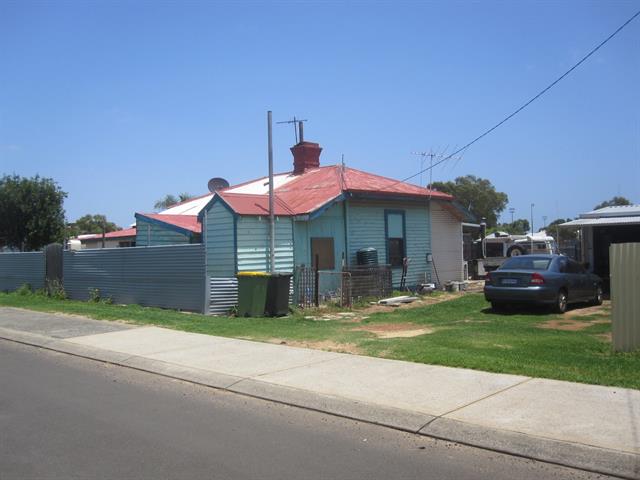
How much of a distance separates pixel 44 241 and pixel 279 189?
1904 centimetres

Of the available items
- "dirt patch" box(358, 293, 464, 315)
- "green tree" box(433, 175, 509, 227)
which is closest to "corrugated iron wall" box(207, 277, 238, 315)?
"dirt patch" box(358, 293, 464, 315)

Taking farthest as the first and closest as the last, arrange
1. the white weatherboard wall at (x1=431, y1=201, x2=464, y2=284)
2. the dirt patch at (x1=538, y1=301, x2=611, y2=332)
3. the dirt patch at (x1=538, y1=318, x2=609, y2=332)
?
the white weatherboard wall at (x1=431, y1=201, x2=464, y2=284), the dirt patch at (x1=538, y1=301, x2=611, y2=332), the dirt patch at (x1=538, y1=318, x2=609, y2=332)

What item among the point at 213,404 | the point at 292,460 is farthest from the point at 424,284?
the point at 292,460

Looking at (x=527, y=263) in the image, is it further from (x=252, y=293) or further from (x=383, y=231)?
(x=252, y=293)

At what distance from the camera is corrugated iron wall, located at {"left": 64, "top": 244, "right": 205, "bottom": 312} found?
1611 cm

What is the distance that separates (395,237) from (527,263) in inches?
272

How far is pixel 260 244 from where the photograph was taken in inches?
674

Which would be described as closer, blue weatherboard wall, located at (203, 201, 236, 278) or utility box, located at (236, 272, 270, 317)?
utility box, located at (236, 272, 270, 317)

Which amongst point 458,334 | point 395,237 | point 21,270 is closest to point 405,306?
point 395,237

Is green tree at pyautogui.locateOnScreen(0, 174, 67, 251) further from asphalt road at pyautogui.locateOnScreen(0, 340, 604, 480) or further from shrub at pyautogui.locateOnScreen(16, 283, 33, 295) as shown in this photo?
asphalt road at pyautogui.locateOnScreen(0, 340, 604, 480)

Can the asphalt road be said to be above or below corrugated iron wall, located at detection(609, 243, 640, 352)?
below

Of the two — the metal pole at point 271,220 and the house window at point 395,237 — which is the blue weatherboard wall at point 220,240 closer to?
the metal pole at point 271,220

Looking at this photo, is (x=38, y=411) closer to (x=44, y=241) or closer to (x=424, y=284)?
(x=424, y=284)

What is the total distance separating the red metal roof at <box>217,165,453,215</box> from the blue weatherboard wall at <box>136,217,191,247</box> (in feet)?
7.35
